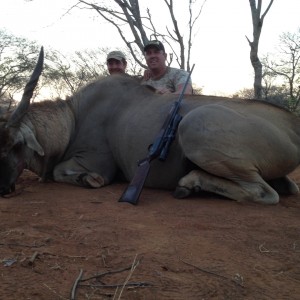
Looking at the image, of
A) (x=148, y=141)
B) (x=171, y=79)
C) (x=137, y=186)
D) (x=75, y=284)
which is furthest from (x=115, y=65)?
(x=75, y=284)

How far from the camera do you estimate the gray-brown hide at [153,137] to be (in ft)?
10.4

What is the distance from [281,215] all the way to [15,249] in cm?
176

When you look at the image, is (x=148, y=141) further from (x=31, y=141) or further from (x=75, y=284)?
(x=75, y=284)

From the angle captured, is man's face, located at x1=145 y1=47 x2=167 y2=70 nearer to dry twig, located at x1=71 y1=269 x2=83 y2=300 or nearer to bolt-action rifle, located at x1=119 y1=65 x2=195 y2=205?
bolt-action rifle, located at x1=119 y1=65 x2=195 y2=205

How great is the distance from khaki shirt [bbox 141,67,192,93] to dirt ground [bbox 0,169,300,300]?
2.34 metres

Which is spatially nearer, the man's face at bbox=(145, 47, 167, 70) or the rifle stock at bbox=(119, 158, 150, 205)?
the rifle stock at bbox=(119, 158, 150, 205)

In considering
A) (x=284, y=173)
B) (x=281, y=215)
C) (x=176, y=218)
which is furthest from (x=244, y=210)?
(x=284, y=173)

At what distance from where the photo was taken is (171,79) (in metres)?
5.31

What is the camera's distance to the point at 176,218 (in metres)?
2.66

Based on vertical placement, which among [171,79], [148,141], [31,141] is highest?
[171,79]

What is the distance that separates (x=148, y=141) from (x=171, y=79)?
1851mm

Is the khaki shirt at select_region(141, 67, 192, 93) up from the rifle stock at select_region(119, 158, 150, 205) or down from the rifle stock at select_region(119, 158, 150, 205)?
up

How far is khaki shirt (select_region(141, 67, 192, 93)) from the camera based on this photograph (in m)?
5.23

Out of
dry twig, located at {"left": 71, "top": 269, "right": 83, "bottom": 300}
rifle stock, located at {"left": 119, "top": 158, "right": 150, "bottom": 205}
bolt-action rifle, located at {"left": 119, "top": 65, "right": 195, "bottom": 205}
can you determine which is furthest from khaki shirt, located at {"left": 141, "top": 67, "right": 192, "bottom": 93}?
dry twig, located at {"left": 71, "top": 269, "right": 83, "bottom": 300}
